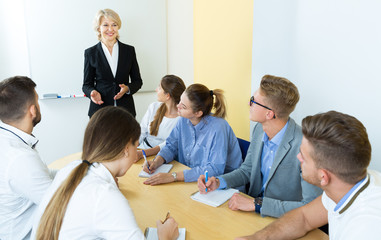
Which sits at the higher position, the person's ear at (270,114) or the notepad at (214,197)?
the person's ear at (270,114)

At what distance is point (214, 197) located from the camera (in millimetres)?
1597

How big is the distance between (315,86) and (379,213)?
6.20 feet

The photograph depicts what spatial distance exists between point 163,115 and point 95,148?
5.24 feet

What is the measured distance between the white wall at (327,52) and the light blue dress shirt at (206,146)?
0.97 metres

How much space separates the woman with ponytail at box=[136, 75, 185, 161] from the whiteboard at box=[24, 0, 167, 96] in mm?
1543

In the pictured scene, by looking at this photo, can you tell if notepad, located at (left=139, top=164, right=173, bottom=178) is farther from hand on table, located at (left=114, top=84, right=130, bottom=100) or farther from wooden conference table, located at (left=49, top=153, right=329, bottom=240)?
hand on table, located at (left=114, top=84, right=130, bottom=100)

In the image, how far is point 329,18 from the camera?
7.95ft

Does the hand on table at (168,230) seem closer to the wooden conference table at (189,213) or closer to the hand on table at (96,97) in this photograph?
the wooden conference table at (189,213)

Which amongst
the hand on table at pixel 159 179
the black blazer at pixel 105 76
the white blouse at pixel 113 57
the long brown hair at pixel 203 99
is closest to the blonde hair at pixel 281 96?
the long brown hair at pixel 203 99

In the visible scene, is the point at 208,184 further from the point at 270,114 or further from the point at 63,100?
the point at 63,100

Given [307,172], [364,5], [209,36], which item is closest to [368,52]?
[364,5]

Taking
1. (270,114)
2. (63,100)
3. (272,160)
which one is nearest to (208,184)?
(272,160)

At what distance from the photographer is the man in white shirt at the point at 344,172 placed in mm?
914

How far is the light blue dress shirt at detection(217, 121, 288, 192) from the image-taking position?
5.65 feet
